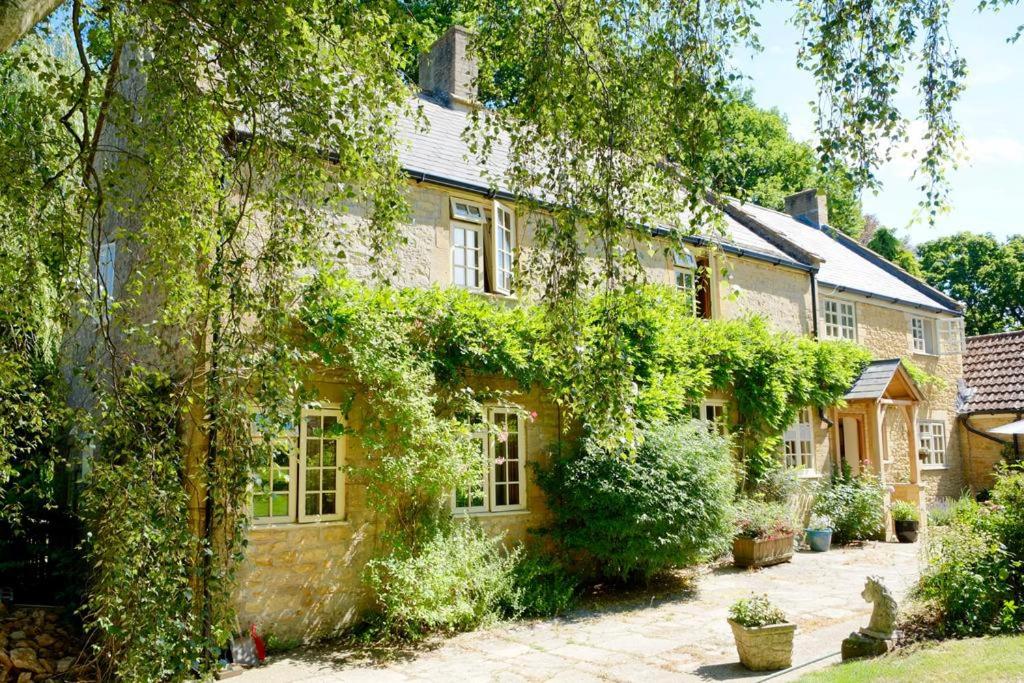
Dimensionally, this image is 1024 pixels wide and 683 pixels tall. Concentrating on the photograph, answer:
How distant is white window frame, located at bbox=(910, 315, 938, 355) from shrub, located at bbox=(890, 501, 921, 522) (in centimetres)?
579

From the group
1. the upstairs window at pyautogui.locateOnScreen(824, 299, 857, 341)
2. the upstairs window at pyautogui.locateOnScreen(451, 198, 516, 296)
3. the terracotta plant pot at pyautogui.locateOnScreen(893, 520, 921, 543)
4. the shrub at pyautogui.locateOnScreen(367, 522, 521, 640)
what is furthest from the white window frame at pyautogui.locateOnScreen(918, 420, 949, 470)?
the shrub at pyautogui.locateOnScreen(367, 522, 521, 640)

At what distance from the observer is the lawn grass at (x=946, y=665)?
6797 millimetres

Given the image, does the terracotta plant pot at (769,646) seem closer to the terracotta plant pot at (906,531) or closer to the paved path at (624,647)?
the paved path at (624,647)

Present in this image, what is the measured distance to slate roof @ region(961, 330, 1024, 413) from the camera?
21.9 m

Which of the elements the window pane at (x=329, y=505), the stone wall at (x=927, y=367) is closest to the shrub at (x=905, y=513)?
the stone wall at (x=927, y=367)

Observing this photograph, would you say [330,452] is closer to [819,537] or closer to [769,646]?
[769,646]

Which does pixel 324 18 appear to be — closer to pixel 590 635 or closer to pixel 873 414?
pixel 590 635

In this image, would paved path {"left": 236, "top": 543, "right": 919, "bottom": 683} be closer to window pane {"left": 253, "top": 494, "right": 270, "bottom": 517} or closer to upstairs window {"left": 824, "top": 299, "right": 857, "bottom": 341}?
window pane {"left": 253, "top": 494, "right": 270, "bottom": 517}

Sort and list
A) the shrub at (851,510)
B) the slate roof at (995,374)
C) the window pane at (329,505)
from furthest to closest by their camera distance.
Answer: the slate roof at (995,374) → the shrub at (851,510) → the window pane at (329,505)

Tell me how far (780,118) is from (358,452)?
3425cm

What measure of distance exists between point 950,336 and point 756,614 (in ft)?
59.5

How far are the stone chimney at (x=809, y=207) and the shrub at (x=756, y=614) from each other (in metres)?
20.2

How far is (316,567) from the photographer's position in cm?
988

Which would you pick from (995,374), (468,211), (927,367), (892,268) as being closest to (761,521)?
(468,211)
